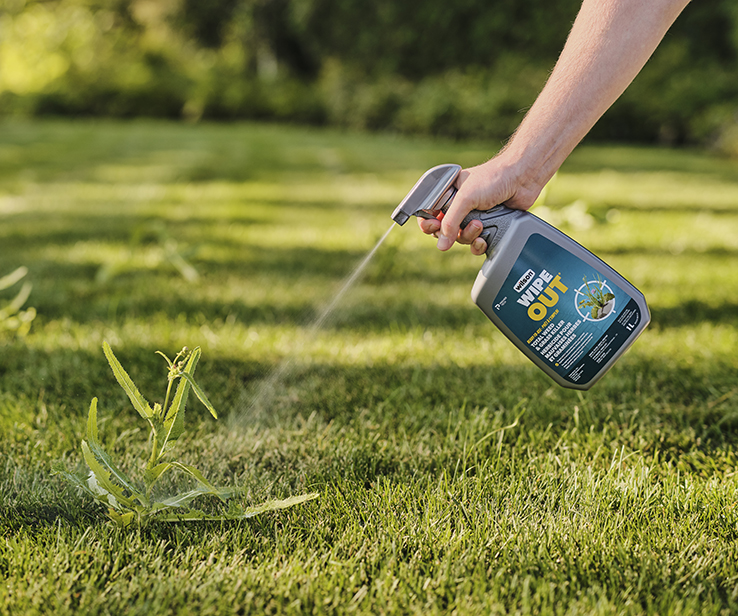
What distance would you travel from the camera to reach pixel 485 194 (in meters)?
1.54

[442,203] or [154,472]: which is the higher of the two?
[442,203]

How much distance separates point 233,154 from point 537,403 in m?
8.06

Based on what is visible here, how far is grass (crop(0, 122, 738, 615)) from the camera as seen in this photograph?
1268 millimetres

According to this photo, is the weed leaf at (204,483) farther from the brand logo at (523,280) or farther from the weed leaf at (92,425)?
the brand logo at (523,280)

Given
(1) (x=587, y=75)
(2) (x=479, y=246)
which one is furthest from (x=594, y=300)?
(1) (x=587, y=75)

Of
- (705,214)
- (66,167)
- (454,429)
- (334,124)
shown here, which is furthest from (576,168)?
(334,124)

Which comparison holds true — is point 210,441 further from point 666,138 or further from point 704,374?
point 666,138

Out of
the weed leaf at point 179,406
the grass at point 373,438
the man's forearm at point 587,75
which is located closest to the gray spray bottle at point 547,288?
the man's forearm at point 587,75

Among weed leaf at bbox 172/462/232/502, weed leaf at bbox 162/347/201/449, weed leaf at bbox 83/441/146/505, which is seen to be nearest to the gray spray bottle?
weed leaf at bbox 162/347/201/449

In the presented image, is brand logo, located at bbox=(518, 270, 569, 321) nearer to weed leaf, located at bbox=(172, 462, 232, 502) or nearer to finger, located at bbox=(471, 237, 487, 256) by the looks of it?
finger, located at bbox=(471, 237, 487, 256)

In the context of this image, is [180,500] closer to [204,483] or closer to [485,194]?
[204,483]

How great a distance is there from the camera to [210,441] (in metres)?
1.79

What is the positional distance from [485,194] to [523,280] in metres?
0.25

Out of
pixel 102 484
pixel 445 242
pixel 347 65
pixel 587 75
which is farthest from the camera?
pixel 347 65
